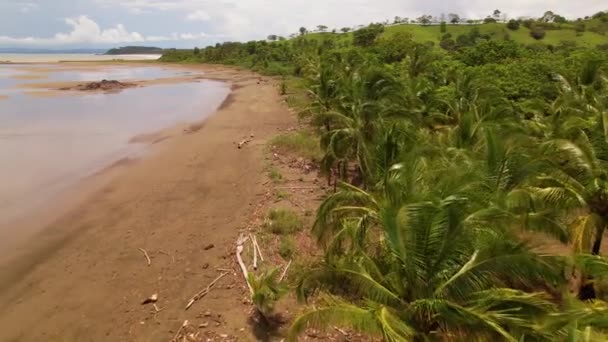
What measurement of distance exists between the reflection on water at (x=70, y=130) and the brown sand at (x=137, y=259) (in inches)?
98.3

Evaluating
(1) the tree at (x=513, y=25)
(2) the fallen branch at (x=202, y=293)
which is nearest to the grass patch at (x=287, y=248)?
(2) the fallen branch at (x=202, y=293)

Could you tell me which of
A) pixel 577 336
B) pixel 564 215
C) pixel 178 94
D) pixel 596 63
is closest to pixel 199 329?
pixel 577 336

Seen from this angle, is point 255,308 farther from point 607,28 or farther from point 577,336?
point 607,28

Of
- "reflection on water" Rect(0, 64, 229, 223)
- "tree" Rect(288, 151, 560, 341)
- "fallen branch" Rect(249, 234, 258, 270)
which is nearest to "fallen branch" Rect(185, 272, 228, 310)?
"fallen branch" Rect(249, 234, 258, 270)

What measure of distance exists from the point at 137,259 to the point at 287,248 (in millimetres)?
4949

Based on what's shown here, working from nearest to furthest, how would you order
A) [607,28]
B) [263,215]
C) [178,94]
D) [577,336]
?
[577,336], [263,215], [178,94], [607,28]

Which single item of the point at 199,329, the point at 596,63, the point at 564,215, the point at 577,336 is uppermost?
the point at 596,63

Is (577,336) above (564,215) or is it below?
above

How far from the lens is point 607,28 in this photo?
262 feet

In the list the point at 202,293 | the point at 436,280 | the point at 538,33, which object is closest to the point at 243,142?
the point at 202,293

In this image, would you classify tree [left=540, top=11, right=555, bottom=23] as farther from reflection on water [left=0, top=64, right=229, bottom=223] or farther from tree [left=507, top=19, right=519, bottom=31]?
reflection on water [left=0, top=64, right=229, bottom=223]

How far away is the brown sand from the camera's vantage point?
1210 centimetres

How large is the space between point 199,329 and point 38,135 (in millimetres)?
27968

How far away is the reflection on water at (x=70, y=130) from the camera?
75.5 ft
